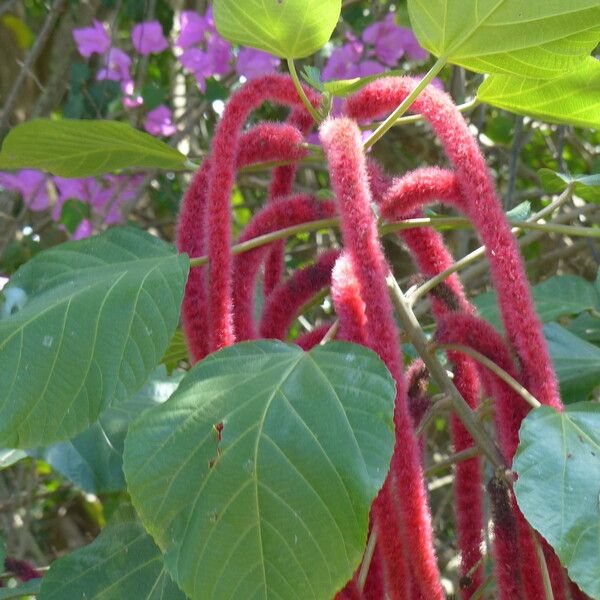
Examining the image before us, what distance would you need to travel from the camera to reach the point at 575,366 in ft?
3.33

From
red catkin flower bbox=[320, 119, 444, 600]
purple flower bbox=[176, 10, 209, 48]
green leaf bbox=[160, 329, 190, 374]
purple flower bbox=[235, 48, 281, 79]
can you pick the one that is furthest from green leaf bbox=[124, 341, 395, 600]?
purple flower bbox=[176, 10, 209, 48]

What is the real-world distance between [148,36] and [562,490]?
1906 millimetres

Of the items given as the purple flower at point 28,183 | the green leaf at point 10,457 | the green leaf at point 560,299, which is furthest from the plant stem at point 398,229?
the purple flower at point 28,183

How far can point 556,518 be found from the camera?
0.60m

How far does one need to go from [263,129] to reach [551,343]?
437 millimetres

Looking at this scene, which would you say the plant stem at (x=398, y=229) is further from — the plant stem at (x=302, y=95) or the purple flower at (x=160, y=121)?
the purple flower at (x=160, y=121)

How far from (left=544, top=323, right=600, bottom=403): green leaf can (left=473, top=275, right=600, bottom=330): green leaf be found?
0.13 metres

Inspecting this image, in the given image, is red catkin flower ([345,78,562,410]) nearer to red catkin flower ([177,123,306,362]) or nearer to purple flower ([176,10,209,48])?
red catkin flower ([177,123,306,362])

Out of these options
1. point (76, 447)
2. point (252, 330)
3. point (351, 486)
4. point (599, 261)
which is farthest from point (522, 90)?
point (599, 261)

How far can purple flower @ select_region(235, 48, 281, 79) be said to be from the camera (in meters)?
1.95

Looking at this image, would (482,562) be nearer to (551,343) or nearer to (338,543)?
(338,543)

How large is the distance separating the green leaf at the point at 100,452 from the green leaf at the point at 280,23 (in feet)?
1.35

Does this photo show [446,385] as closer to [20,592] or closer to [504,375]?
[504,375]

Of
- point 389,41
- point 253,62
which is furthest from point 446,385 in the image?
point 389,41
